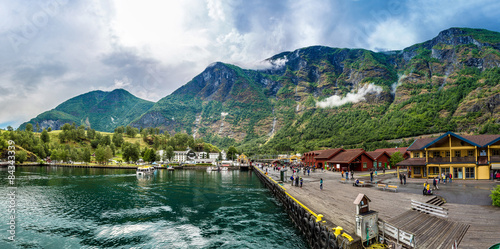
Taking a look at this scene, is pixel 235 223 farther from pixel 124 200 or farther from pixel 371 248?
pixel 124 200

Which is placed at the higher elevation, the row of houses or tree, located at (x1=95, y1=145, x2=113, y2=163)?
the row of houses

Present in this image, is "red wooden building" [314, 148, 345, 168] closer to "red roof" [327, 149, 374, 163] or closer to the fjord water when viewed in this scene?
"red roof" [327, 149, 374, 163]

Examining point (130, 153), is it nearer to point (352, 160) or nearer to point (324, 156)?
point (324, 156)

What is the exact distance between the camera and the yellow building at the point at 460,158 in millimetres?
39125

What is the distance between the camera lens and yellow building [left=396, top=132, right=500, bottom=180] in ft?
128

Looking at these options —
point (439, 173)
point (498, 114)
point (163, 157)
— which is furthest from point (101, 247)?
point (498, 114)

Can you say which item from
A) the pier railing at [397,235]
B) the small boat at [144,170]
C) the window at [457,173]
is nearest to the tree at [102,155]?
the small boat at [144,170]

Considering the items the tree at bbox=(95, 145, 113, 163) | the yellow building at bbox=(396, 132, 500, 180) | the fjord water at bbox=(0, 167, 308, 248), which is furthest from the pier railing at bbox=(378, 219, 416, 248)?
the tree at bbox=(95, 145, 113, 163)

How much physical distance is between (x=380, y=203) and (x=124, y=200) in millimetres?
37734

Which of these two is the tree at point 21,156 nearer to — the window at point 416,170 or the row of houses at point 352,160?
the row of houses at point 352,160

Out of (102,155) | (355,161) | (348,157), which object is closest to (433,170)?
(355,161)

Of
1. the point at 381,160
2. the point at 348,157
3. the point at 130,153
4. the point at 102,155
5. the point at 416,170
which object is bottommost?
the point at 102,155

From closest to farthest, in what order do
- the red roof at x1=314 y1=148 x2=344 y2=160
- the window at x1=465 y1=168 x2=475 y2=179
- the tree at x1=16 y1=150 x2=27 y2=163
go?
the window at x1=465 y1=168 x2=475 y2=179 < the red roof at x1=314 y1=148 x2=344 y2=160 < the tree at x1=16 y1=150 x2=27 y2=163

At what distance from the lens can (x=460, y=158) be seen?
40.9 metres
